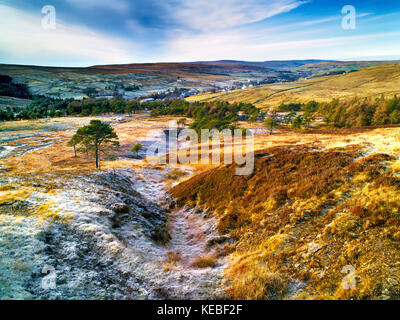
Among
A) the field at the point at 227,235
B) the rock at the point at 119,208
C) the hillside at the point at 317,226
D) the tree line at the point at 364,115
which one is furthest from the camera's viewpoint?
the tree line at the point at 364,115

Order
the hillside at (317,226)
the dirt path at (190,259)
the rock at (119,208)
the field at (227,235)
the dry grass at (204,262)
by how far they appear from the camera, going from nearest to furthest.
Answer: the hillside at (317,226), the field at (227,235), the dirt path at (190,259), the dry grass at (204,262), the rock at (119,208)

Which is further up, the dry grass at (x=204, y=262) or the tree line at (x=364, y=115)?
the tree line at (x=364, y=115)

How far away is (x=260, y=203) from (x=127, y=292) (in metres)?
10.3

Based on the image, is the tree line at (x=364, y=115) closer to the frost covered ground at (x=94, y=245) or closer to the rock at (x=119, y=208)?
the frost covered ground at (x=94, y=245)

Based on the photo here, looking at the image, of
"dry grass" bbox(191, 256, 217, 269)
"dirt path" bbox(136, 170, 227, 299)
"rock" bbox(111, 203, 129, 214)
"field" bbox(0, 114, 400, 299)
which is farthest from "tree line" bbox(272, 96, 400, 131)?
"dry grass" bbox(191, 256, 217, 269)

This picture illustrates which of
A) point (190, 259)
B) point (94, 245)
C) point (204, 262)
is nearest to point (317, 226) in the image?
point (204, 262)

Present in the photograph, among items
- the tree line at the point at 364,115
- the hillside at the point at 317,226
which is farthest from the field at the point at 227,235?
the tree line at the point at 364,115

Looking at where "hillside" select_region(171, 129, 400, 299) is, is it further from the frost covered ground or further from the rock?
the rock

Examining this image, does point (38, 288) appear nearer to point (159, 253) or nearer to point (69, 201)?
point (159, 253)

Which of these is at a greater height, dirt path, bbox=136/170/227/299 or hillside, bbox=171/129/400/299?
hillside, bbox=171/129/400/299

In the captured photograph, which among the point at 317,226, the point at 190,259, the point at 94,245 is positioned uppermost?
the point at 317,226

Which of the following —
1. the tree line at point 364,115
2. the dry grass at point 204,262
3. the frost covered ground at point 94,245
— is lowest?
the dry grass at point 204,262

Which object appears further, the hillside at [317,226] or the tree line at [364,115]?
the tree line at [364,115]

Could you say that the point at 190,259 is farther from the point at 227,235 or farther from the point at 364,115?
the point at 364,115
